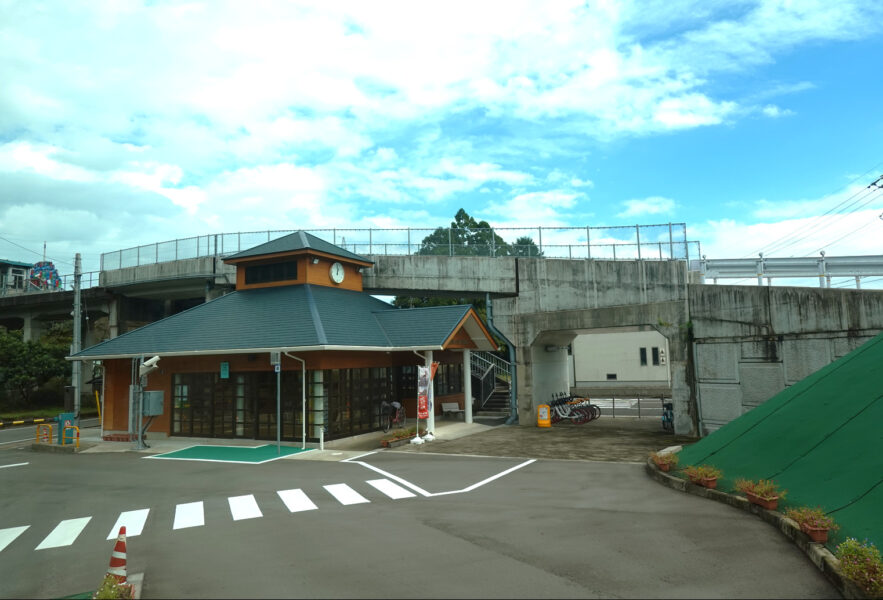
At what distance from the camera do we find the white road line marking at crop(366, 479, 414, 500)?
38.7ft

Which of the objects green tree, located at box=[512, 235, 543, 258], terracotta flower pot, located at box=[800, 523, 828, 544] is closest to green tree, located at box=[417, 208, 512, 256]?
green tree, located at box=[512, 235, 543, 258]

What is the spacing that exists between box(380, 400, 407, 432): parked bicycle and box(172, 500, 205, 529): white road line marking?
11.1 meters

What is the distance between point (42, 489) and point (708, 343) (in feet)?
67.6

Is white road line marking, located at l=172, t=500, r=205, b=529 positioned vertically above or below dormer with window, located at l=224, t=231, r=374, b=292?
below

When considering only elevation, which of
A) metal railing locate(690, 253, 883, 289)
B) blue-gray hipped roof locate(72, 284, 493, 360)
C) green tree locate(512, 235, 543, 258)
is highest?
green tree locate(512, 235, 543, 258)

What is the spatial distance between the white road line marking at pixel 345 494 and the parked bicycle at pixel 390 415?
368 inches

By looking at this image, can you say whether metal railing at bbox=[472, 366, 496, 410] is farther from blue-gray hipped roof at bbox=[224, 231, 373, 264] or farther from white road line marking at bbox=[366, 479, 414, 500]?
white road line marking at bbox=[366, 479, 414, 500]

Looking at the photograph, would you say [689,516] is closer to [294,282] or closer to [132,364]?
[294,282]

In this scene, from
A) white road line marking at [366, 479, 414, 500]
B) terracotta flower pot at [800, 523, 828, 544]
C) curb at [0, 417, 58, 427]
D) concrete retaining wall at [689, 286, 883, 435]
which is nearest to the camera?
terracotta flower pot at [800, 523, 828, 544]

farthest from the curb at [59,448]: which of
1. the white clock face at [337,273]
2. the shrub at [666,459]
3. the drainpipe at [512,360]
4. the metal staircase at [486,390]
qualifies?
the shrub at [666,459]

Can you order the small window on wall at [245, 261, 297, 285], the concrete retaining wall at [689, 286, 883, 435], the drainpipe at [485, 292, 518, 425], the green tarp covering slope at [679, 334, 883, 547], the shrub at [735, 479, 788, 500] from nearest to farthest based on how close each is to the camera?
1. the green tarp covering slope at [679, 334, 883, 547]
2. the shrub at [735, 479, 788, 500]
3. the concrete retaining wall at [689, 286, 883, 435]
4. the small window on wall at [245, 261, 297, 285]
5. the drainpipe at [485, 292, 518, 425]

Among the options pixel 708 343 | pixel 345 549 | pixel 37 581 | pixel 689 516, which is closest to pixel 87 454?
pixel 37 581

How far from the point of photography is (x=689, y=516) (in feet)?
30.5

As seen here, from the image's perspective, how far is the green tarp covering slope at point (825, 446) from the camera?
26.6 feet
